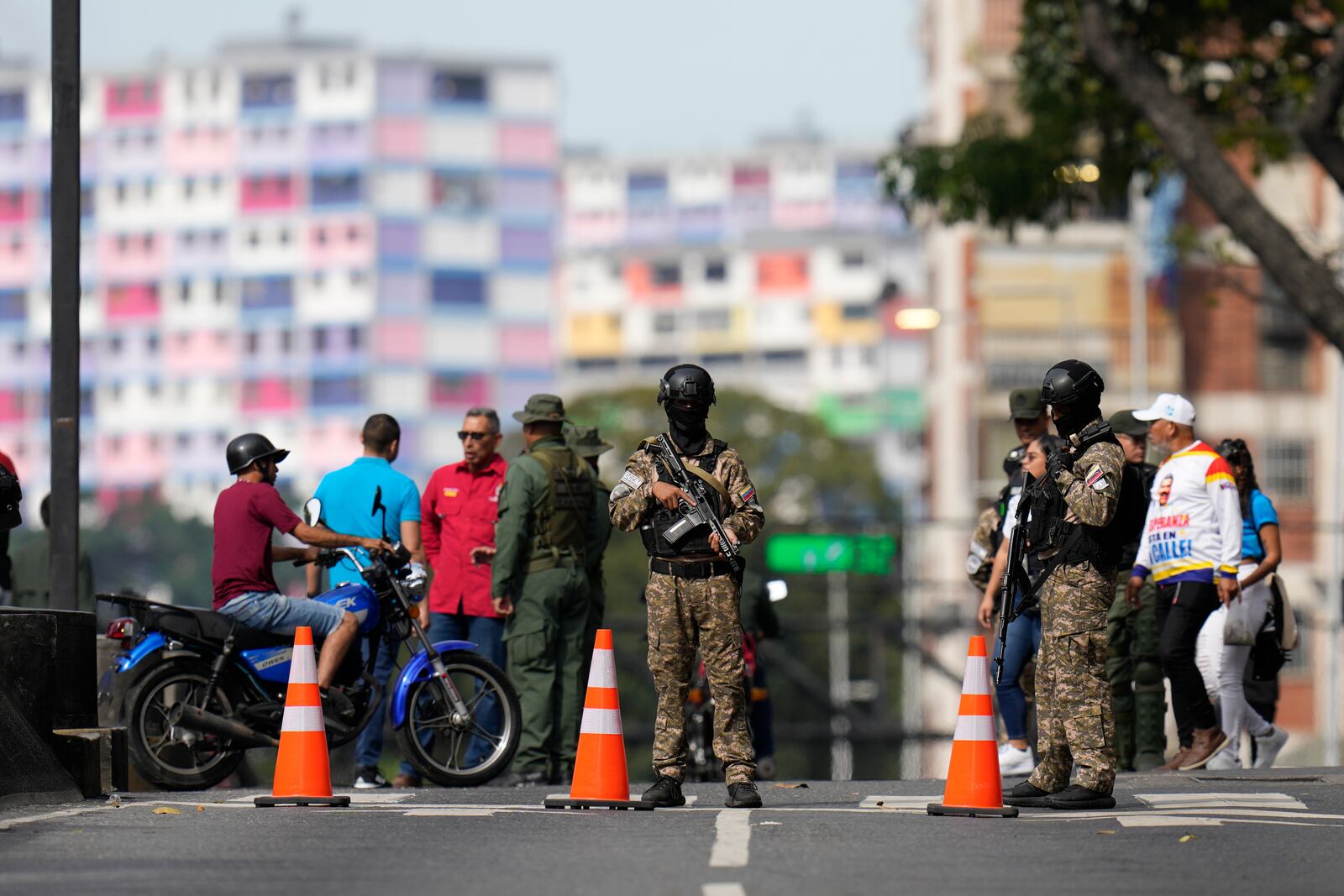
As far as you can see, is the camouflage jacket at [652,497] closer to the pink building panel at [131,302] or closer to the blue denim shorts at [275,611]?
the blue denim shorts at [275,611]

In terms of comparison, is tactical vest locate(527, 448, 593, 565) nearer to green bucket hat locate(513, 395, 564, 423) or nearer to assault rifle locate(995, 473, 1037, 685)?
green bucket hat locate(513, 395, 564, 423)

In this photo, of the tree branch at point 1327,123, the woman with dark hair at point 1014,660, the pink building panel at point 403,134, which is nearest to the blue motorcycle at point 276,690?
the woman with dark hair at point 1014,660

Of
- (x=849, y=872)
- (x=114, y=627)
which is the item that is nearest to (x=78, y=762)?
(x=114, y=627)

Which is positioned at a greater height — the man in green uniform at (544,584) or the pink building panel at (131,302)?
the pink building panel at (131,302)

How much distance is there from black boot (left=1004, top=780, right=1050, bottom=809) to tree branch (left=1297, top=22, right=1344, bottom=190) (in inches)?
368

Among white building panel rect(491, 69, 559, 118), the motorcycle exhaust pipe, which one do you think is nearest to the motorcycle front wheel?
the motorcycle exhaust pipe

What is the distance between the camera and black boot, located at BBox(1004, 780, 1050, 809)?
1174cm

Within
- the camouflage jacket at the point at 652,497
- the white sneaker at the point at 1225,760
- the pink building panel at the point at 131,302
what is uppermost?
the pink building panel at the point at 131,302

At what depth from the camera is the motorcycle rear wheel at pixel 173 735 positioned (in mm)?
13156

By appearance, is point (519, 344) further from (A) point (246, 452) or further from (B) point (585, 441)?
(A) point (246, 452)

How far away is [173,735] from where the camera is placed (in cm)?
1323

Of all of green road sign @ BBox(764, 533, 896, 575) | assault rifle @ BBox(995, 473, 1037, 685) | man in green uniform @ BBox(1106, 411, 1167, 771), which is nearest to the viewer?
assault rifle @ BBox(995, 473, 1037, 685)

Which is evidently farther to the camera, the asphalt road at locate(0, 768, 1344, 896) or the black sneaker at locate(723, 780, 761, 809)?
the black sneaker at locate(723, 780, 761, 809)

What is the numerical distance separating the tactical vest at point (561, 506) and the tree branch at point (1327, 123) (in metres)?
7.86
